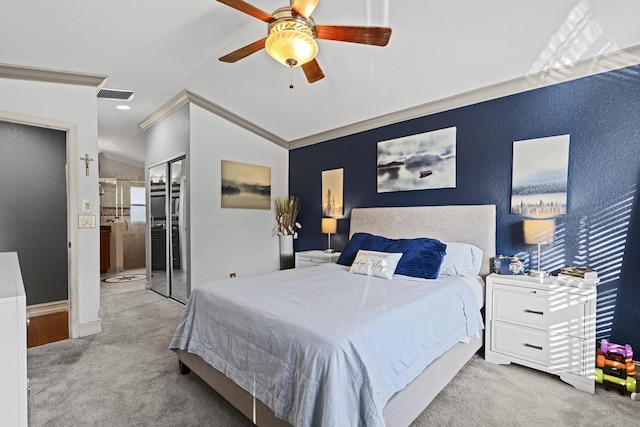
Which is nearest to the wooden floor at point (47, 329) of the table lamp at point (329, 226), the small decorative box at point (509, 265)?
the table lamp at point (329, 226)

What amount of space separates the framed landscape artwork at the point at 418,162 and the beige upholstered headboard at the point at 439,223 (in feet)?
1.04

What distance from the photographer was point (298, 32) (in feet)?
6.22

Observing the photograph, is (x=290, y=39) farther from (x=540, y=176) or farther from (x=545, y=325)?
(x=545, y=325)

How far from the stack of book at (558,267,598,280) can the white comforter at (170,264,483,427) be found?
0.74 meters

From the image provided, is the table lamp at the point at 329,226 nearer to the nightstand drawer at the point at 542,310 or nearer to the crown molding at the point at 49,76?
the nightstand drawer at the point at 542,310

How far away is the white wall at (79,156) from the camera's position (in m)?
3.10

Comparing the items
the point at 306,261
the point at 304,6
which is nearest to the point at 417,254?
the point at 306,261

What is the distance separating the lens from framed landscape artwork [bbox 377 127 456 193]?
3.55 metres

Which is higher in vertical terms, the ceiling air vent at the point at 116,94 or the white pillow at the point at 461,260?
the ceiling air vent at the point at 116,94

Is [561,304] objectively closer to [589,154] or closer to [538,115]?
[589,154]

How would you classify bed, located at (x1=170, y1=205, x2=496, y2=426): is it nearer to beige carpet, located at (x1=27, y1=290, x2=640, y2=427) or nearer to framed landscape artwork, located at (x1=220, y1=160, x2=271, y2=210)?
beige carpet, located at (x1=27, y1=290, x2=640, y2=427)

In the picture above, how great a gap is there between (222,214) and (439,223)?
298 cm

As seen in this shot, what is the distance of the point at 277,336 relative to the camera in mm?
1619

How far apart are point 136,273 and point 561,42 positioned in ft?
25.5
